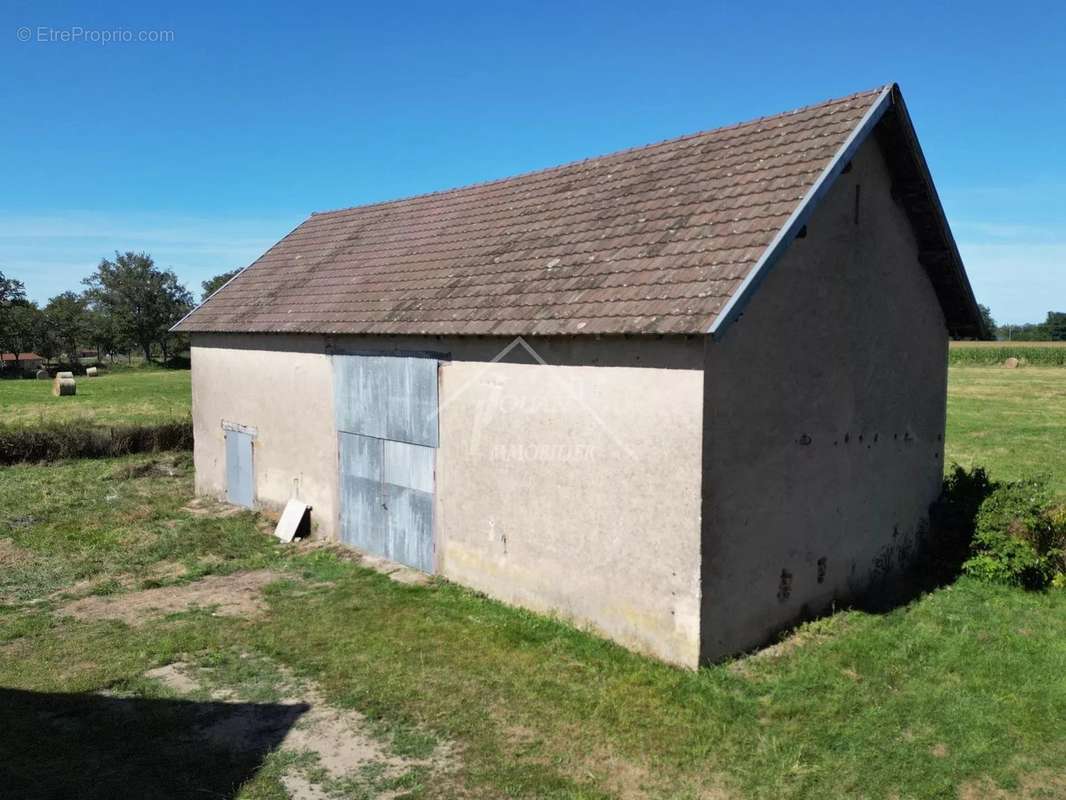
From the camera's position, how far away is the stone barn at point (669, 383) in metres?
7.90

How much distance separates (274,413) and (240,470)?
2.13 m

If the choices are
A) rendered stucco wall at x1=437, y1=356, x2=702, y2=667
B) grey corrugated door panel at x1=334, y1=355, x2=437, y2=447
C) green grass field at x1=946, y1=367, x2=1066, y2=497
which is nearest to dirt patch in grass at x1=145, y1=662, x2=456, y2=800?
rendered stucco wall at x1=437, y1=356, x2=702, y2=667

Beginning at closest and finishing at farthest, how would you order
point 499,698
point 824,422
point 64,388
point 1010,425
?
point 499,698 → point 824,422 → point 1010,425 → point 64,388

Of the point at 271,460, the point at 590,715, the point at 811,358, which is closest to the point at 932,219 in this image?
the point at 811,358

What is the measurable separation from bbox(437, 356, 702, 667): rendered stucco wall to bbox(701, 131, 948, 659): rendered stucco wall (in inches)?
12.5

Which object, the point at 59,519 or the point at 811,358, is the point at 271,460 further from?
the point at 811,358

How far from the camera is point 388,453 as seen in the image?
1177cm

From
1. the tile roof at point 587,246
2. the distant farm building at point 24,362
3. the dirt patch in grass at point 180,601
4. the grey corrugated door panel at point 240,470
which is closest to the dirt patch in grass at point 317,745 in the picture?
the dirt patch in grass at point 180,601

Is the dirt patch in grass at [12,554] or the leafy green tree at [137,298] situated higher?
the leafy green tree at [137,298]

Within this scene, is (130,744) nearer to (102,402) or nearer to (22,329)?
(102,402)

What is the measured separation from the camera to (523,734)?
21.9 feet

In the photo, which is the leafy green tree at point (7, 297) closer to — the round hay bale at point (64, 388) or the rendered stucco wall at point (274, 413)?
the round hay bale at point (64, 388)

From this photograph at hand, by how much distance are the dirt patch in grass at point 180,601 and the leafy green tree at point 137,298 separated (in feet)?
236

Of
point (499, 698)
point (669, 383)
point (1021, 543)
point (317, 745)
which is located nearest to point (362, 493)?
point (499, 698)
